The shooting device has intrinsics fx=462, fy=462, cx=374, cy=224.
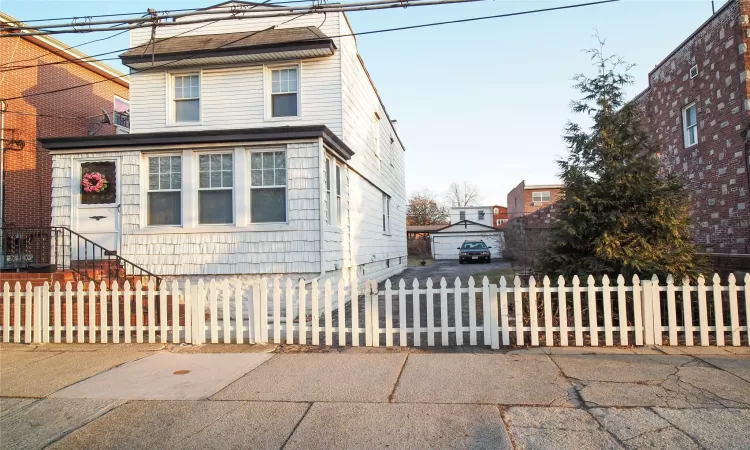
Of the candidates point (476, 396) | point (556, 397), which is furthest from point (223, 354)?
point (556, 397)

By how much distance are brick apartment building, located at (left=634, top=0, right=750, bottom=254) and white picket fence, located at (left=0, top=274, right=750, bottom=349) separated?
473 centimetres

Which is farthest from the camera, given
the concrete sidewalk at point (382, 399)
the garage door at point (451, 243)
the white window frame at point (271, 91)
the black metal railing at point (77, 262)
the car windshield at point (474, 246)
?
the garage door at point (451, 243)

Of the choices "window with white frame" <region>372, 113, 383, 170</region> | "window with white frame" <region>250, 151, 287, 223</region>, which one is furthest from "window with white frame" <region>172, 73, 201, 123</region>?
"window with white frame" <region>372, 113, 383, 170</region>

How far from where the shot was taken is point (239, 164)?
9.95 m

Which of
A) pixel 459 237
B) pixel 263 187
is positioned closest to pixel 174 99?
pixel 263 187

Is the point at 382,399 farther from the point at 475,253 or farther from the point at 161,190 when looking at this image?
the point at 475,253

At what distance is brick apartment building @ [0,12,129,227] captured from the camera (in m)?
13.9

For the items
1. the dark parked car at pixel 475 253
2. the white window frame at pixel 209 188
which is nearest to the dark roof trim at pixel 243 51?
the white window frame at pixel 209 188

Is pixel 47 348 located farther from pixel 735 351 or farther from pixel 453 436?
pixel 735 351

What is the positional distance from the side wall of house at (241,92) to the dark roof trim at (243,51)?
15.8 inches

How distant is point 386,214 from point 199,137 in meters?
10.3

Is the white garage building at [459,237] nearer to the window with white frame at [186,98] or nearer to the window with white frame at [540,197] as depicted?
the window with white frame at [540,197]

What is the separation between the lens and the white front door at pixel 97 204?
10.3 meters

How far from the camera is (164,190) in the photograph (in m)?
10.3
